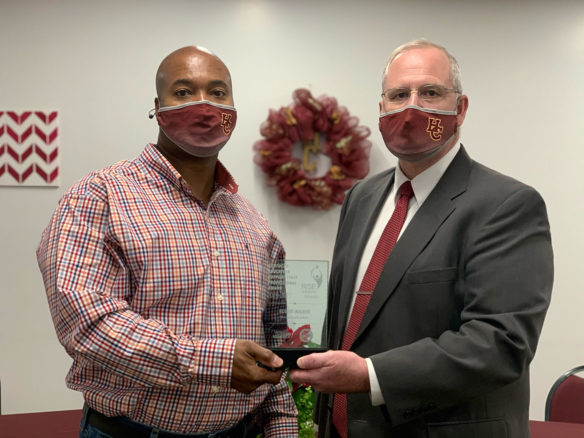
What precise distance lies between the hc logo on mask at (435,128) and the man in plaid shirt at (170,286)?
53 centimetres

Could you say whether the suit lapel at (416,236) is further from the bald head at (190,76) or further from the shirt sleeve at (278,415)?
the bald head at (190,76)

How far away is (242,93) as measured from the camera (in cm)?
400

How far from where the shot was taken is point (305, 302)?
160cm

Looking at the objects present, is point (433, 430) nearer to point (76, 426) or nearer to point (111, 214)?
point (111, 214)

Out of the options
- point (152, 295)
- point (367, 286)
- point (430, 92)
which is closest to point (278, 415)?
point (367, 286)

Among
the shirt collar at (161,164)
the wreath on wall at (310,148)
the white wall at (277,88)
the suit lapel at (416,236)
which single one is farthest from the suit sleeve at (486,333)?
the white wall at (277,88)

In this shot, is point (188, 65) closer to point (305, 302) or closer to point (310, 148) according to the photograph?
point (305, 302)

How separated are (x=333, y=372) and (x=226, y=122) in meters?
0.69

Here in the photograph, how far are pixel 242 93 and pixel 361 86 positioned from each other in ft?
2.40

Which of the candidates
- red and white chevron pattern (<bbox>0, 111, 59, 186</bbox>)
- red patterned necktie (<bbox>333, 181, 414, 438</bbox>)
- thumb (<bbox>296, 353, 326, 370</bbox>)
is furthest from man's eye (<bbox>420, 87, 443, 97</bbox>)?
red and white chevron pattern (<bbox>0, 111, 59, 186</bbox>)

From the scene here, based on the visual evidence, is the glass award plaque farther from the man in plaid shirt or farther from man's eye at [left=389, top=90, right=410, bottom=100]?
man's eye at [left=389, top=90, right=410, bottom=100]

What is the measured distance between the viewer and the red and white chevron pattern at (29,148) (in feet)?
12.8

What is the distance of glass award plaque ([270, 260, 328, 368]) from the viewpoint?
5.21 ft

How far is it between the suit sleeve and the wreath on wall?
2.36 meters
